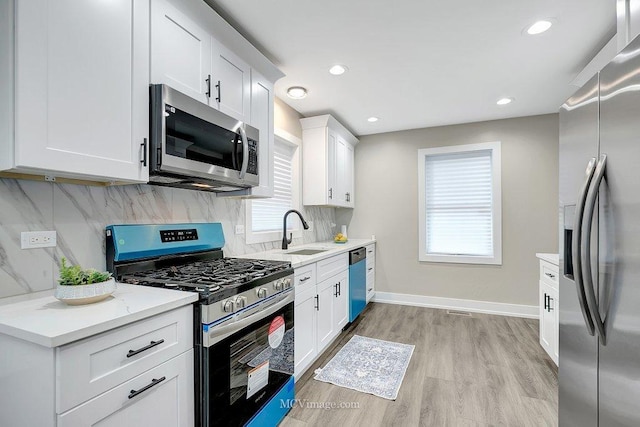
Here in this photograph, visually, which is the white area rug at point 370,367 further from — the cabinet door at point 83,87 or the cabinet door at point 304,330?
the cabinet door at point 83,87

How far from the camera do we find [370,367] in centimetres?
252

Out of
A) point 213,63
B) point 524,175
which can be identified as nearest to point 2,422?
point 213,63

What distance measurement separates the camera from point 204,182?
186 centimetres

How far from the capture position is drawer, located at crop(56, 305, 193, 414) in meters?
0.86

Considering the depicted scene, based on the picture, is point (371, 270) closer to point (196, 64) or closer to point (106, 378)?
point (196, 64)

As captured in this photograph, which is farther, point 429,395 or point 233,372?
point 429,395

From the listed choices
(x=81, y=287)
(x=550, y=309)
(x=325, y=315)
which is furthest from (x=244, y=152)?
(x=550, y=309)

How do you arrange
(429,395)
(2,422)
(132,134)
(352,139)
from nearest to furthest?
(2,422)
(132,134)
(429,395)
(352,139)

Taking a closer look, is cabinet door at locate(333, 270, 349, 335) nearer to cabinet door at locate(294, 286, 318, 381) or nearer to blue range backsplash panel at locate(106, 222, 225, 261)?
cabinet door at locate(294, 286, 318, 381)

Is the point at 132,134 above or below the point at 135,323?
above

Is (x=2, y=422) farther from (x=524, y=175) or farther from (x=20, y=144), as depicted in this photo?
(x=524, y=175)

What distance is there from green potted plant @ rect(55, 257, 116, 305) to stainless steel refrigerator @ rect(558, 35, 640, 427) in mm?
1761

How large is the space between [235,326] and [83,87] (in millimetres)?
1182

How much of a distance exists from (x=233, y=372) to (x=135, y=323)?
1.88 ft
